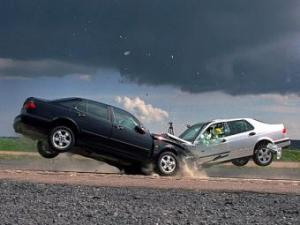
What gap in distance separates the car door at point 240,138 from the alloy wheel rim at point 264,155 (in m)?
0.31

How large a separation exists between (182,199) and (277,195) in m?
2.01

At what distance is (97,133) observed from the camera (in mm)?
14719

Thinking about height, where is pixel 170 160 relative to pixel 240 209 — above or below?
above

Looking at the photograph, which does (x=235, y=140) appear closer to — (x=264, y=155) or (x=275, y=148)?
(x=264, y=155)

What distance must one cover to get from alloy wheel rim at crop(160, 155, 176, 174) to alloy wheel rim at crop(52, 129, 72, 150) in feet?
7.69

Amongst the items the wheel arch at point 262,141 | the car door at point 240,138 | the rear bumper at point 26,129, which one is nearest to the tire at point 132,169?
the rear bumper at point 26,129

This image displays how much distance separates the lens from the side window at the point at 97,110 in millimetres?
14789

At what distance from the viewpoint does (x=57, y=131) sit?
14.5 metres

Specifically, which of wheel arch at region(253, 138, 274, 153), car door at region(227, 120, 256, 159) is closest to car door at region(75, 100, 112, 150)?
car door at region(227, 120, 256, 159)

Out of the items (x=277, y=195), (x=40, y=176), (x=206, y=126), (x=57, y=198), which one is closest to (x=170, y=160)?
(x=206, y=126)

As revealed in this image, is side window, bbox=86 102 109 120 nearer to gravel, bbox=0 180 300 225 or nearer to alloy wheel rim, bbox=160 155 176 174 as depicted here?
alloy wheel rim, bbox=160 155 176 174

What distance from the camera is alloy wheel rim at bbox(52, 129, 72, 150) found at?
14484 mm

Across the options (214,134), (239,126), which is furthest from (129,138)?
(239,126)

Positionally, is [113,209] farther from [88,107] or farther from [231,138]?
[231,138]
